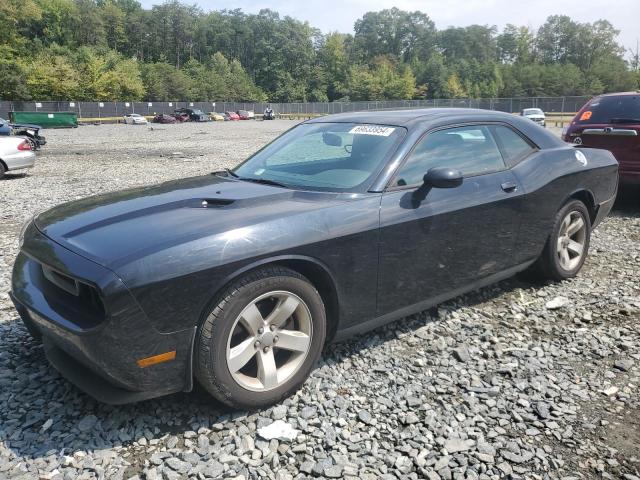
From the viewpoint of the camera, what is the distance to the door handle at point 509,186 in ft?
12.6

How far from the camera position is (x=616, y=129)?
7.21 m

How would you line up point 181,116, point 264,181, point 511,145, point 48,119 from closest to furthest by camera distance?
point 264,181 < point 511,145 < point 48,119 < point 181,116

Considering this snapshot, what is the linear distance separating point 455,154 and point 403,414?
1.89 m

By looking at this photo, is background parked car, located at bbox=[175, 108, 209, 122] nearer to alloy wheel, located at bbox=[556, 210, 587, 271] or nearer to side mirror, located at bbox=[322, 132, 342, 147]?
side mirror, located at bbox=[322, 132, 342, 147]

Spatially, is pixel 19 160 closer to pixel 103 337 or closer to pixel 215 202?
pixel 215 202

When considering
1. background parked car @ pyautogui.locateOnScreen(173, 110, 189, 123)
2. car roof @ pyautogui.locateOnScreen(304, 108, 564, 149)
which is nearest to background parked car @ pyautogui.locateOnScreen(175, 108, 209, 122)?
background parked car @ pyautogui.locateOnScreen(173, 110, 189, 123)

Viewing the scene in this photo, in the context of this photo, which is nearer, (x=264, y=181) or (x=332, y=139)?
(x=264, y=181)

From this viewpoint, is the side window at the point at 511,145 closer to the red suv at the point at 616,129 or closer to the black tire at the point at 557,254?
the black tire at the point at 557,254

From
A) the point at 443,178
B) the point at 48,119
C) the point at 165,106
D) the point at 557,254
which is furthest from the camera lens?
the point at 165,106

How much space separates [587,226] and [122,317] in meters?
4.13

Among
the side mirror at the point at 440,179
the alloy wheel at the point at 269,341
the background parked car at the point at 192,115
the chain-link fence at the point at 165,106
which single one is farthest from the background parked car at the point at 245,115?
the alloy wheel at the point at 269,341

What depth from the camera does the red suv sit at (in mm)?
7066

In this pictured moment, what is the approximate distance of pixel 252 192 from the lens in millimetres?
3262

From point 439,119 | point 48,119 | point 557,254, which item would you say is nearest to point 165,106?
point 48,119
